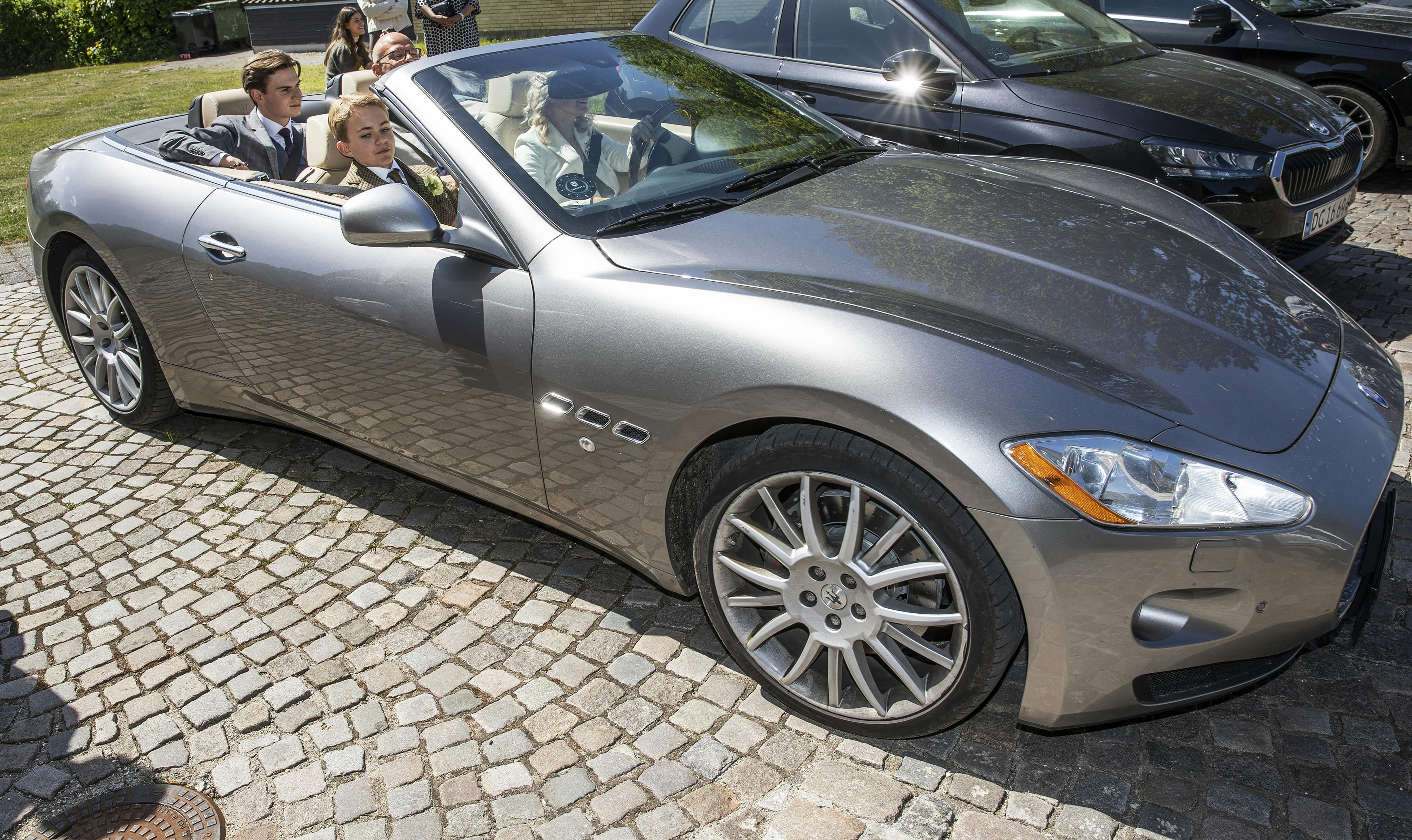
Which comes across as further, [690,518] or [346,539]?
[346,539]

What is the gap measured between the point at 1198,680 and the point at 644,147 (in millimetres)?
2156

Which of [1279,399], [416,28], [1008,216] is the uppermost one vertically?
[1008,216]

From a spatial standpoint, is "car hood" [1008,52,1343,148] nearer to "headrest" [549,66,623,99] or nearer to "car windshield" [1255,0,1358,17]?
"car windshield" [1255,0,1358,17]

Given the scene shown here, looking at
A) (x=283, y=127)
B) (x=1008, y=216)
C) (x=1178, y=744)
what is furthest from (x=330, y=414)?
(x=1178, y=744)

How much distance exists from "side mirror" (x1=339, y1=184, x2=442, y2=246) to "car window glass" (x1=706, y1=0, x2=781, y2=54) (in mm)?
3545

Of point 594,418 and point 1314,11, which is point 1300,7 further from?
point 594,418

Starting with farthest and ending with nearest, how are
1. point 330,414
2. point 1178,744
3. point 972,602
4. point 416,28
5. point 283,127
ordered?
point 416,28, point 283,127, point 330,414, point 1178,744, point 972,602

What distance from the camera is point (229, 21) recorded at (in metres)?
24.0

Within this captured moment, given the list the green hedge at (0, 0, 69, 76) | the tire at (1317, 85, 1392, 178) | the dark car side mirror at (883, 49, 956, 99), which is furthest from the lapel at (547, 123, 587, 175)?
the green hedge at (0, 0, 69, 76)

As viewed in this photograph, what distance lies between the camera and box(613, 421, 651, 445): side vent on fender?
266 cm

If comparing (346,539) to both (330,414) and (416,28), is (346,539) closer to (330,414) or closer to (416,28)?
(330,414)

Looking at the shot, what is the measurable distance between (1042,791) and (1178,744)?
401 mm

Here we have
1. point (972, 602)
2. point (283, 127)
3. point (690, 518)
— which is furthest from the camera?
point (283, 127)

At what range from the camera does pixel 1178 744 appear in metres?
2.57
